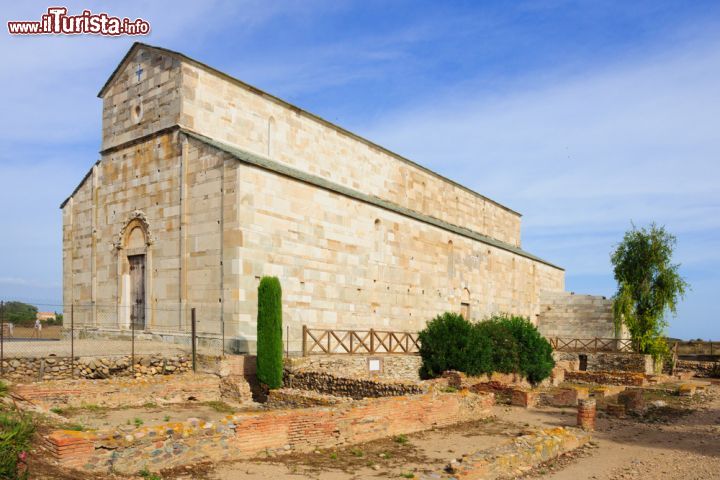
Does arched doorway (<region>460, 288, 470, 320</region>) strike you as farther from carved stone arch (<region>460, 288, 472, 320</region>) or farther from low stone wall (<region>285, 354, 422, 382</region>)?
low stone wall (<region>285, 354, 422, 382</region>)

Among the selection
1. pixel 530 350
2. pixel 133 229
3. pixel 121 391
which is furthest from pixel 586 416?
pixel 133 229

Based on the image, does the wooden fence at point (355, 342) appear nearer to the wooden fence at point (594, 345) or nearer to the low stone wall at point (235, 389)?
the low stone wall at point (235, 389)

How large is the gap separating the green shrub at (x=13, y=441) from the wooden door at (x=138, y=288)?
14481 millimetres

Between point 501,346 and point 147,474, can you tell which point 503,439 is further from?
point 501,346

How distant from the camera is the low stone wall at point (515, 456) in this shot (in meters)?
10.1

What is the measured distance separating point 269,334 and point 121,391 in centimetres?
470

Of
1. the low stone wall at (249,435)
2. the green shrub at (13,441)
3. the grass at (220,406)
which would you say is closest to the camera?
the green shrub at (13,441)

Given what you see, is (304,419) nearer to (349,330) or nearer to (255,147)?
(349,330)

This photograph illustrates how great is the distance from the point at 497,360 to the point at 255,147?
13437mm

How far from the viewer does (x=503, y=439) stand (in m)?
14.3

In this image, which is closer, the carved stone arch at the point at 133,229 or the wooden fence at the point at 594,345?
the carved stone arch at the point at 133,229

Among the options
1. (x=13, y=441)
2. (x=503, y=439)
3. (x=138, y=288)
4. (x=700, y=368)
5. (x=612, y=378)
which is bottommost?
(x=700, y=368)

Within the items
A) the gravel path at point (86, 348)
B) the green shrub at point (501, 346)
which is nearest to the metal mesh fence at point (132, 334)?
Result: the gravel path at point (86, 348)

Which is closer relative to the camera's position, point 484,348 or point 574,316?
point 484,348
